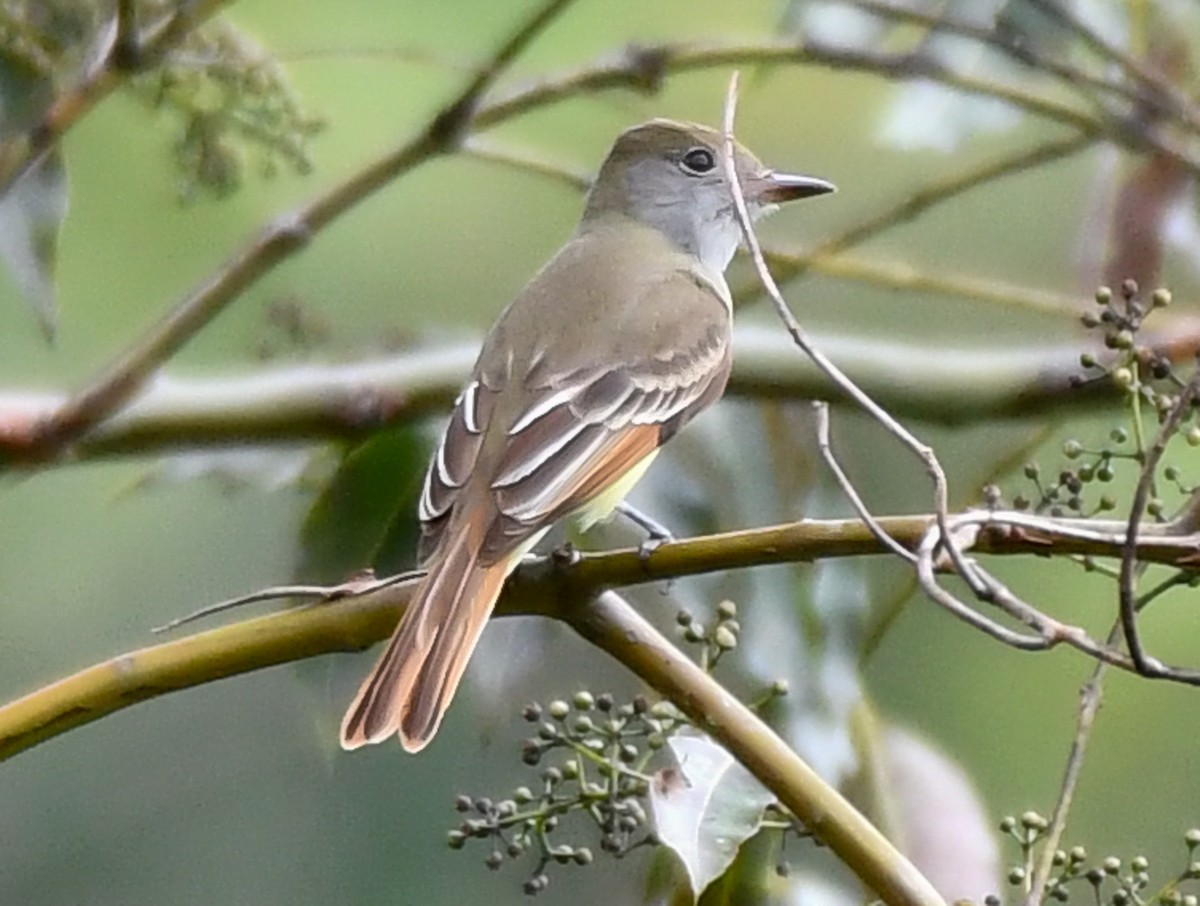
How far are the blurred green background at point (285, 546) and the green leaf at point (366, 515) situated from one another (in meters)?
1.14

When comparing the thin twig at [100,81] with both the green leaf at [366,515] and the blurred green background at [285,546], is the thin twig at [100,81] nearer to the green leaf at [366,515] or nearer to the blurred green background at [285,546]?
the green leaf at [366,515]

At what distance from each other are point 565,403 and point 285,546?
3.95 feet

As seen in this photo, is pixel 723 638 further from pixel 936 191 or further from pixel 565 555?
pixel 936 191

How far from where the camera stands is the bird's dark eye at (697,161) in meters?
1.72

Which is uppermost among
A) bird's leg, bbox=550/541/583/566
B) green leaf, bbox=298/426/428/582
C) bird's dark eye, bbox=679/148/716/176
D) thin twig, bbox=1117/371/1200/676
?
thin twig, bbox=1117/371/1200/676

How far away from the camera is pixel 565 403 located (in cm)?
126

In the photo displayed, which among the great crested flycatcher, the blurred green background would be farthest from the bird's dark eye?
the blurred green background

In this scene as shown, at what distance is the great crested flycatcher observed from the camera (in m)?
0.98

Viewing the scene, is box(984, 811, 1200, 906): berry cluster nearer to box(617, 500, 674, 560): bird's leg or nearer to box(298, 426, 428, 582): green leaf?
box(617, 500, 674, 560): bird's leg

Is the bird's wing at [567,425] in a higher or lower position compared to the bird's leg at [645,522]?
higher

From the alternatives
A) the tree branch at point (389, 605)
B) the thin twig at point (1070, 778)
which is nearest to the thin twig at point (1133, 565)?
the tree branch at point (389, 605)

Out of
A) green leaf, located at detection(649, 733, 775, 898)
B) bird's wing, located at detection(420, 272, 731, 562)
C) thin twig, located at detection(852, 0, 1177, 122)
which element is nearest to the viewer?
green leaf, located at detection(649, 733, 775, 898)

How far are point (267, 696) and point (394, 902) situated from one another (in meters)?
0.31

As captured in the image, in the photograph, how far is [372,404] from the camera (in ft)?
4.15
